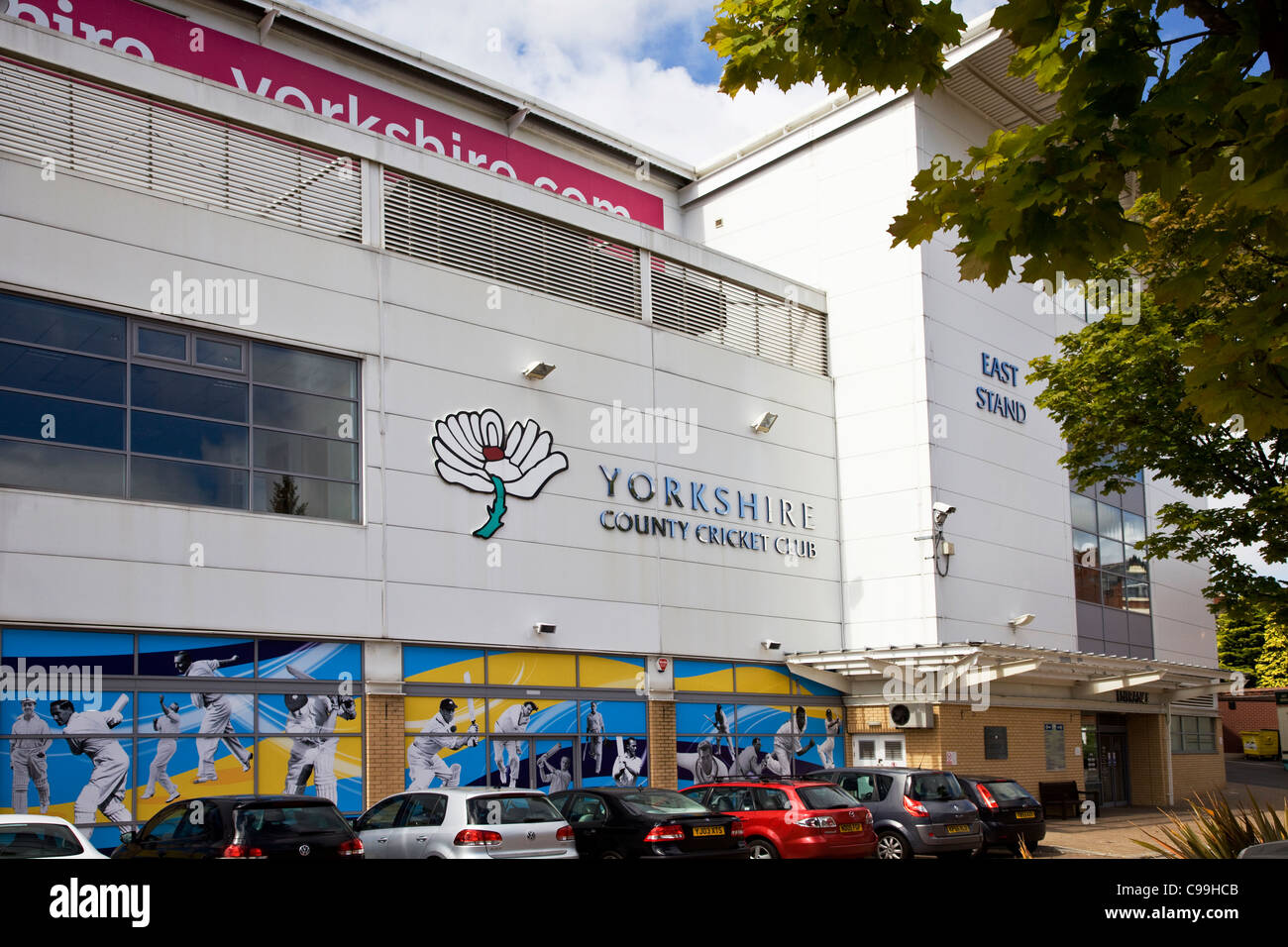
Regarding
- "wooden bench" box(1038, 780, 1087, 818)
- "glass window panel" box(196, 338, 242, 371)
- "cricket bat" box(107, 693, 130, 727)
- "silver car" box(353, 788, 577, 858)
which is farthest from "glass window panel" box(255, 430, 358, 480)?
"wooden bench" box(1038, 780, 1087, 818)

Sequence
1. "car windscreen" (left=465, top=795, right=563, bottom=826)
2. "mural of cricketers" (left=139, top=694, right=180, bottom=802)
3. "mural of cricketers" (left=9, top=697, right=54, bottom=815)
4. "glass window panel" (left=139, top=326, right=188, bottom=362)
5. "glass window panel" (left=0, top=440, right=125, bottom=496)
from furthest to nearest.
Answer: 1. "glass window panel" (left=139, top=326, right=188, bottom=362)
2. "mural of cricketers" (left=139, top=694, right=180, bottom=802)
3. "glass window panel" (left=0, top=440, right=125, bottom=496)
4. "mural of cricketers" (left=9, top=697, right=54, bottom=815)
5. "car windscreen" (left=465, top=795, right=563, bottom=826)

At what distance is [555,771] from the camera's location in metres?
21.6

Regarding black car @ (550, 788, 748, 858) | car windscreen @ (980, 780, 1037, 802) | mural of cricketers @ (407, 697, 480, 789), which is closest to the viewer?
black car @ (550, 788, 748, 858)

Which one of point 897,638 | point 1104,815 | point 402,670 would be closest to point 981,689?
point 897,638

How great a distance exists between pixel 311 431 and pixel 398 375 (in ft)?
6.34

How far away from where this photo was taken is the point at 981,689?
88.1ft

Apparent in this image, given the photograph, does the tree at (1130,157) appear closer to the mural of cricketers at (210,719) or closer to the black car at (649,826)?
the black car at (649,826)

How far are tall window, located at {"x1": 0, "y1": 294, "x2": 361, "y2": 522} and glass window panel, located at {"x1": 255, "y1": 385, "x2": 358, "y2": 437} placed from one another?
2 centimetres

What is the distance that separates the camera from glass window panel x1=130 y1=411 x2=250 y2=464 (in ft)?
57.4

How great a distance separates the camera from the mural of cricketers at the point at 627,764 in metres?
22.6

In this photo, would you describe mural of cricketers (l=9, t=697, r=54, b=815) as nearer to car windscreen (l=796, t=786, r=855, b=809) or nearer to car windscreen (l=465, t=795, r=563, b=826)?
car windscreen (l=465, t=795, r=563, b=826)

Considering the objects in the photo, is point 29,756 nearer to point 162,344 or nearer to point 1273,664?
point 162,344

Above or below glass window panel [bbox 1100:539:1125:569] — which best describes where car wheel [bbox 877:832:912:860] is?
below

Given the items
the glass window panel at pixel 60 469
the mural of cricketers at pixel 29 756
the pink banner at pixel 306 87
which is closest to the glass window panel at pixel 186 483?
the glass window panel at pixel 60 469
